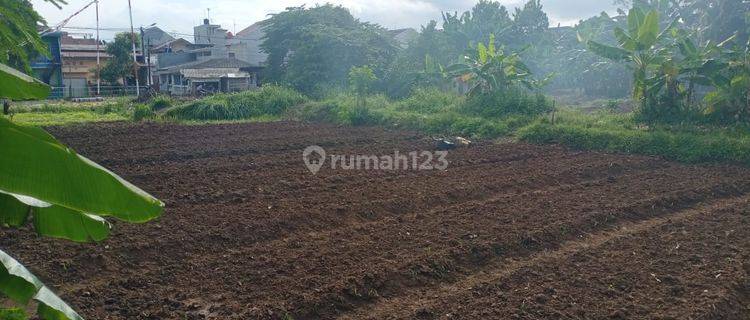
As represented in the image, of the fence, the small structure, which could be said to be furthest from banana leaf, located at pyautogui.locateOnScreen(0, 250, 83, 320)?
the fence

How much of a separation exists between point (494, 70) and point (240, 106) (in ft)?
32.2

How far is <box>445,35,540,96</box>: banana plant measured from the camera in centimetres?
1834

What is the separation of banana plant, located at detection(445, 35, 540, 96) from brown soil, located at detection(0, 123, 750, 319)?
8582 mm

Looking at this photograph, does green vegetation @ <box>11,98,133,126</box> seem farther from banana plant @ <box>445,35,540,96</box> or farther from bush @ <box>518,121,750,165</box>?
bush @ <box>518,121,750,165</box>

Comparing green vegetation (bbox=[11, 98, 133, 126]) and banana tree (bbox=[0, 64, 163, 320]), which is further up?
banana tree (bbox=[0, 64, 163, 320])

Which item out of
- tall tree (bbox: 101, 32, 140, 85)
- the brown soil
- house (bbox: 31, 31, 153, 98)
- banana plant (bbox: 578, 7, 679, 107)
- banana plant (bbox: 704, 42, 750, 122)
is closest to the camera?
the brown soil

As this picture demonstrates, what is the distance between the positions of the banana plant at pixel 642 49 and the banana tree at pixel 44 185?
47.9ft

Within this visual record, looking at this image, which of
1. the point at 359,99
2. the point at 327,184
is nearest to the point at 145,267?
the point at 327,184

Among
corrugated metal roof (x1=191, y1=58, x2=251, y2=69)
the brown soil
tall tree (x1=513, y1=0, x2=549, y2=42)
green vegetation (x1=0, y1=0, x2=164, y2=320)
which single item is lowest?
the brown soil

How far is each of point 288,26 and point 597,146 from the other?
837 inches

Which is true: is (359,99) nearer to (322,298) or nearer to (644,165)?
(644,165)

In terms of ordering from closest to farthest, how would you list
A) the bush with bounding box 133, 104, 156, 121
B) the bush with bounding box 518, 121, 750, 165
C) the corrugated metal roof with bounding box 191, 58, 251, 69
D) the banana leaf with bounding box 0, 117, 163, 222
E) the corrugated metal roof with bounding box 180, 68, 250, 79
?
the banana leaf with bounding box 0, 117, 163, 222
the bush with bounding box 518, 121, 750, 165
the bush with bounding box 133, 104, 156, 121
the corrugated metal roof with bounding box 180, 68, 250, 79
the corrugated metal roof with bounding box 191, 58, 251, 69

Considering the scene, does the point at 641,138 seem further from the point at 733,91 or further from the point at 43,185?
the point at 43,185

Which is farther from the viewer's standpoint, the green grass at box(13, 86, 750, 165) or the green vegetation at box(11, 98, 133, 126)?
the green vegetation at box(11, 98, 133, 126)
